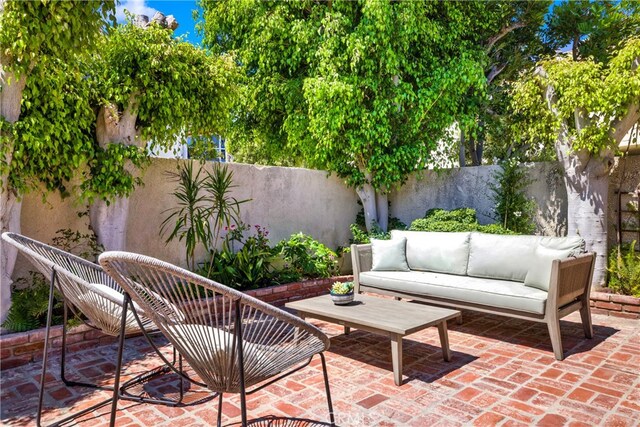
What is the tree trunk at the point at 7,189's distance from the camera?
3400mm

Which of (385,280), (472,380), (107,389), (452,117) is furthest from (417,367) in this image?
(452,117)

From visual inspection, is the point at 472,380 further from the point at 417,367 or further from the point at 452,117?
the point at 452,117

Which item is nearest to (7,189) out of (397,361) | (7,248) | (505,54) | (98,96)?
(7,248)

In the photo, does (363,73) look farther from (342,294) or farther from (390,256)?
(342,294)

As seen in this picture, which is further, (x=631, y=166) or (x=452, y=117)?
(x=452, y=117)

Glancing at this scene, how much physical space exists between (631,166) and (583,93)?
4.58ft

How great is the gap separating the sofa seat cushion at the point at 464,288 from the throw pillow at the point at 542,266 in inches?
2.6

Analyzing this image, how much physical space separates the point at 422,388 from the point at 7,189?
380cm

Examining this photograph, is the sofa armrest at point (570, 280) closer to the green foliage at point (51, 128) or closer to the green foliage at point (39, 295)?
the green foliage at point (39, 295)

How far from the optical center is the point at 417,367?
10.9 feet

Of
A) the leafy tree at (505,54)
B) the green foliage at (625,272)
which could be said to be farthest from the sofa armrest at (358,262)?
the leafy tree at (505,54)

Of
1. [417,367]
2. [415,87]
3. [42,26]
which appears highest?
[415,87]

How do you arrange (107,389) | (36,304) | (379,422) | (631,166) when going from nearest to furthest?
(379,422)
(107,389)
(36,304)
(631,166)

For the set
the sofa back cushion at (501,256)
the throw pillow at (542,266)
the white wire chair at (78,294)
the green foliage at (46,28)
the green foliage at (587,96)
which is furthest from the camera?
the green foliage at (587,96)
